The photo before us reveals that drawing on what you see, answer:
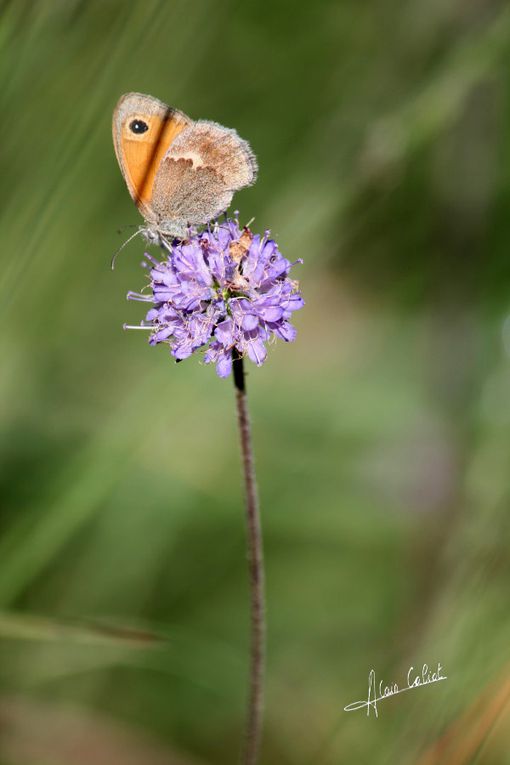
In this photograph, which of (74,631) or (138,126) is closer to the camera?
(74,631)

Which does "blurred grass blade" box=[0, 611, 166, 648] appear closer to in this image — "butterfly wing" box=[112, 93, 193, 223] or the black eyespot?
"butterfly wing" box=[112, 93, 193, 223]

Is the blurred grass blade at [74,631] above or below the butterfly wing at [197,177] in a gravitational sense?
below

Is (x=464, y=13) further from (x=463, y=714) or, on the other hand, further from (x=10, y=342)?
(x=463, y=714)

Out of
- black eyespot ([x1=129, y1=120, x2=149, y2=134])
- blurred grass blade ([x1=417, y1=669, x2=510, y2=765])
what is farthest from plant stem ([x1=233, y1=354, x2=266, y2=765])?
black eyespot ([x1=129, y1=120, x2=149, y2=134])
